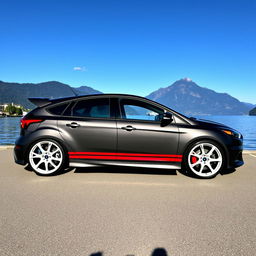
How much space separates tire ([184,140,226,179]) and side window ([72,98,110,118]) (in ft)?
5.45

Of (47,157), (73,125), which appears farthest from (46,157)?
(73,125)

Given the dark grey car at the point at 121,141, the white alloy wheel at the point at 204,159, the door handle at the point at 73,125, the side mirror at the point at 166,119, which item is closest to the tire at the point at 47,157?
the dark grey car at the point at 121,141

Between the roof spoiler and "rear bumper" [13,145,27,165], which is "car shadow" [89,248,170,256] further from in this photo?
the roof spoiler

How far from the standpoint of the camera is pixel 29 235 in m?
2.21

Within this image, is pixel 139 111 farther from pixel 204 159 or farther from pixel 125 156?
pixel 204 159

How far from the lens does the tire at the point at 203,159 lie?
4309 millimetres

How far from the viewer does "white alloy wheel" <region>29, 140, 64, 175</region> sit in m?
4.32

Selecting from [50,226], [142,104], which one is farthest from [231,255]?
[142,104]

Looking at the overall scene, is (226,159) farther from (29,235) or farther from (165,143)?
(29,235)

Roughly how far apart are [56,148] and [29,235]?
2295 mm

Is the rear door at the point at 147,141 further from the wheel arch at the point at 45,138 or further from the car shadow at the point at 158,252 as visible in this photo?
the car shadow at the point at 158,252

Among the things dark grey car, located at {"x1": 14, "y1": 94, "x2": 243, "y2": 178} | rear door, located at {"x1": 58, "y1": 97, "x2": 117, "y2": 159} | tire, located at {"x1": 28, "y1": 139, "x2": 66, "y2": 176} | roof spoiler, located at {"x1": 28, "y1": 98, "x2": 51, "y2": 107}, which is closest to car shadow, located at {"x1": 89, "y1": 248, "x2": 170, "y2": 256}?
dark grey car, located at {"x1": 14, "y1": 94, "x2": 243, "y2": 178}

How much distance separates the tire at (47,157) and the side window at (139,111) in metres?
1.36

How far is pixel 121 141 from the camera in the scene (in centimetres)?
426
